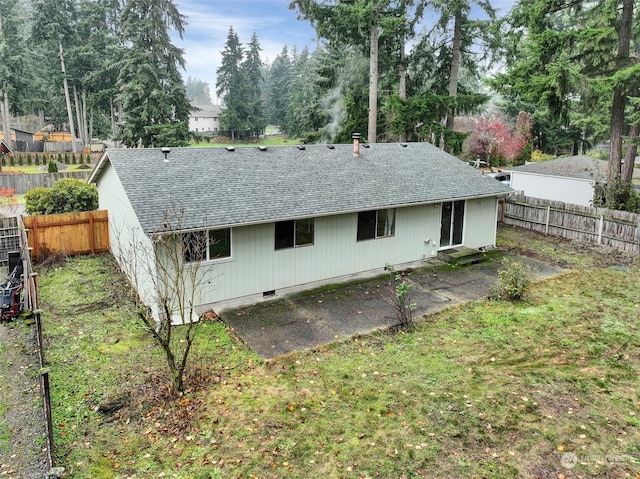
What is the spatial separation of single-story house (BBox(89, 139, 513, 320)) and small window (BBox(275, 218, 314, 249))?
1.0 inches

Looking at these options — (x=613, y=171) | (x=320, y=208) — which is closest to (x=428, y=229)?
(x=320, y=208)

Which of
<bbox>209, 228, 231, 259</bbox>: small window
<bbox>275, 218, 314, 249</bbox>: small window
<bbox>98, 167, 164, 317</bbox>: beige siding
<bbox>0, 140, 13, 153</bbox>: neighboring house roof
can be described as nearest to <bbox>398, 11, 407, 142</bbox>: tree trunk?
<bbox>275, 218, 314, 249</bbox>: small window

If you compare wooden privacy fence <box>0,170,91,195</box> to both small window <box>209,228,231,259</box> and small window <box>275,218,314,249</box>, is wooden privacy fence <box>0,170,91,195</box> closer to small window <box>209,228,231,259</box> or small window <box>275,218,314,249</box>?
small window <box>209,228,231,259</box>

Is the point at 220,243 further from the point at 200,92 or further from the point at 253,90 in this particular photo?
the point at 200,92

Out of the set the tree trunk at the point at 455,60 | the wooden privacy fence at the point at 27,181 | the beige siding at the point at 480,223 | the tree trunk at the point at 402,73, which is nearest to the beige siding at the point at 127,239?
the beige siding at the point at 480,223

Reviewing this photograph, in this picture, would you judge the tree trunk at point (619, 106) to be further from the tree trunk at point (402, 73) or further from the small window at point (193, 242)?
the small window at point (193, 242)

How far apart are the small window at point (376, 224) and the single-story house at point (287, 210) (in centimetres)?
3

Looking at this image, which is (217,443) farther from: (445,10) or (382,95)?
(382,95)

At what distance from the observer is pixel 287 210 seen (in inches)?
433

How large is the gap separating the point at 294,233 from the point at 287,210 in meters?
0.68

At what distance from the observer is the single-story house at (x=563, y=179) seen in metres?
22.0

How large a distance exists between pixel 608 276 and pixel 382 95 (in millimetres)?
17614

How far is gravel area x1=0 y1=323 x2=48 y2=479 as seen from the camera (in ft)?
18.7

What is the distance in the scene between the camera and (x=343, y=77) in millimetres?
27453
